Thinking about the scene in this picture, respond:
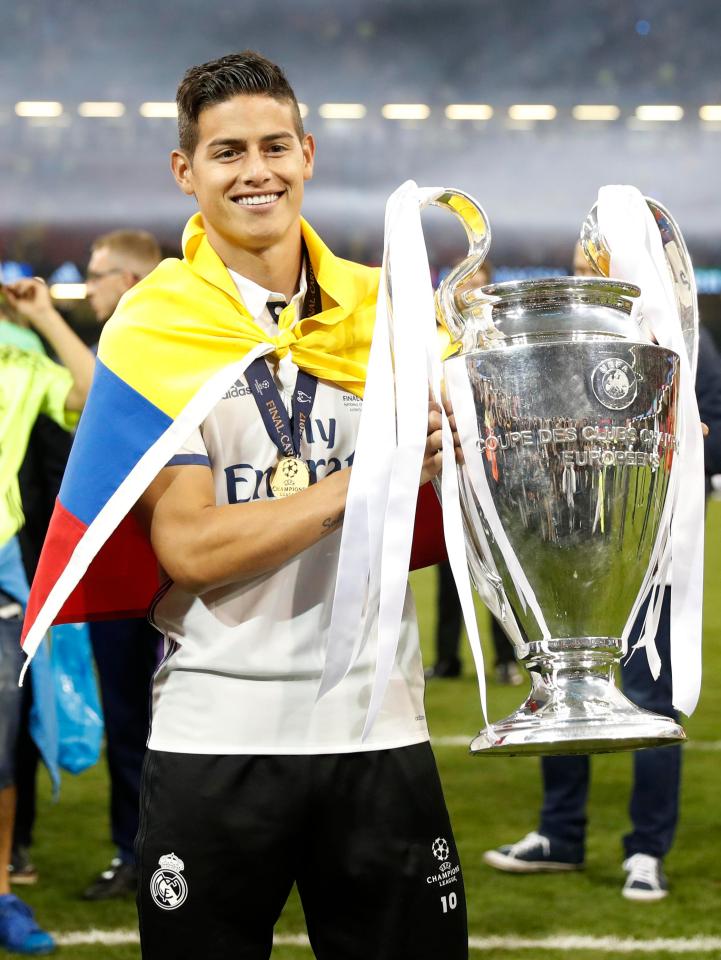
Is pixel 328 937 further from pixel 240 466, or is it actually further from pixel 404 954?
pixel 240 466

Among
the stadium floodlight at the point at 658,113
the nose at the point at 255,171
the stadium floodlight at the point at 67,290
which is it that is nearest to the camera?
the nose at the point at 255,171

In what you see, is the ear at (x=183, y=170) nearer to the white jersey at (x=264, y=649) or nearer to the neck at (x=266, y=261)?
the neck at (x=266, y=261)

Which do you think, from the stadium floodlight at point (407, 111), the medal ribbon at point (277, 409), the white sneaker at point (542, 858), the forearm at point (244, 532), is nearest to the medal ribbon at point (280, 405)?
the medal ribbon at point (277, 409)

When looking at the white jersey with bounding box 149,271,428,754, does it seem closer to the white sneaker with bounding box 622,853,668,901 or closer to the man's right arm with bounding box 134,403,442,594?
the man's right arm with bounding box 134,403,442,594

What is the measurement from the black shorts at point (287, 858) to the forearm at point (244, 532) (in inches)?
8.8

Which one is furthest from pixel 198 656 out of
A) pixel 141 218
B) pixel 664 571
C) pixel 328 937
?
pixel 141 218

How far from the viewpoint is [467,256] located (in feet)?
5.39

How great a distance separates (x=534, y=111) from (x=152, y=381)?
1115 inches

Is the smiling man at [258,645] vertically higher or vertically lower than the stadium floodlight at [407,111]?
lower

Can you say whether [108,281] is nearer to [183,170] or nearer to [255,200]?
[183,170]

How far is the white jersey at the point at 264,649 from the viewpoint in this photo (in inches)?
65.3

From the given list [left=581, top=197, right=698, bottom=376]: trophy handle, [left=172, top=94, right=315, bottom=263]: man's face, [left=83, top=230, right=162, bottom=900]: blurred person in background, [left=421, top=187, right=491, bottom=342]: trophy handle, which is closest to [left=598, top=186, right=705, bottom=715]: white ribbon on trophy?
[left=581, top=197, right=698, bottom=376]: trophy handle

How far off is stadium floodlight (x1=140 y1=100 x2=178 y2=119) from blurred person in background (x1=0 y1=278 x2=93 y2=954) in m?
24.8

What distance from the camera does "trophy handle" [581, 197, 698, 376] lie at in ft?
5.72
